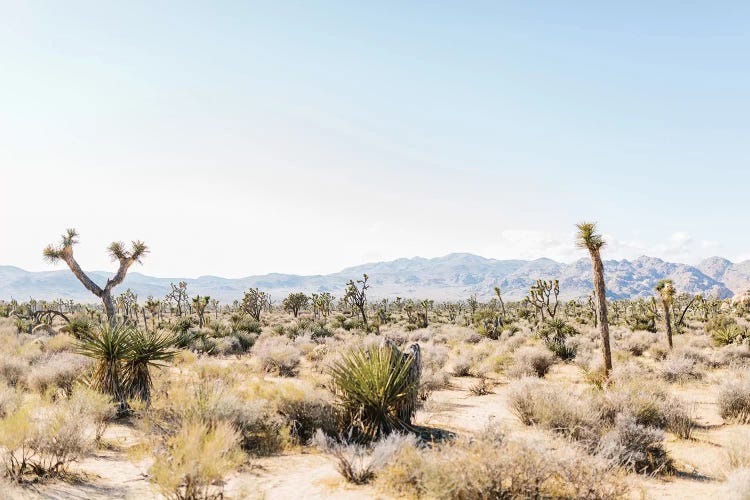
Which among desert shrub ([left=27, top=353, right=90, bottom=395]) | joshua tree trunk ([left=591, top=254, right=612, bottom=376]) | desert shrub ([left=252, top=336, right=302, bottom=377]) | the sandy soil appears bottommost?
desert shrub ([left=252, top=336, right=302, bottom=377])

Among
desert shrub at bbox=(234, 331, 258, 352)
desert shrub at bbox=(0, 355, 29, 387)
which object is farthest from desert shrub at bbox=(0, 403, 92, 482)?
desert shrub at bbox=(234, 331, 258, 352)

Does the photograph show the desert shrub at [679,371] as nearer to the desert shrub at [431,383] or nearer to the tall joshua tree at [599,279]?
the tall joshua tree at [599,279]

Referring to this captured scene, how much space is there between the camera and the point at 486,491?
5.07 metres

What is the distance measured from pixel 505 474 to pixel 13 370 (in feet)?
48.4

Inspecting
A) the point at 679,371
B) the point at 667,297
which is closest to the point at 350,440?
the point at 679,371

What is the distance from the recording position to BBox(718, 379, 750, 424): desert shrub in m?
10.5

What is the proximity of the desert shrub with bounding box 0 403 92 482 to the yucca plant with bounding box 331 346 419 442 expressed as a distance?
4278mm

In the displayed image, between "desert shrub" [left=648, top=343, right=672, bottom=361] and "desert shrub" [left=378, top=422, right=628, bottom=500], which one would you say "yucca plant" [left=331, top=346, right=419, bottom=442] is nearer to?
"desert shrub" [left=378, top=422, right=628, bottom=500]

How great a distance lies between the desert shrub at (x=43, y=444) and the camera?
241 inches

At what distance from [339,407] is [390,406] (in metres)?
1.12

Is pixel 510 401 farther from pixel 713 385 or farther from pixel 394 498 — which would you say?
pixel 713 385

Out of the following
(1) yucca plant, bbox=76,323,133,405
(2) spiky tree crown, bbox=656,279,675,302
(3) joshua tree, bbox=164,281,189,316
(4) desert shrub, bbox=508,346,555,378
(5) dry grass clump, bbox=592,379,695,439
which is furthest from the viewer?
(3) joshua tree, bbox=164,281,189,316

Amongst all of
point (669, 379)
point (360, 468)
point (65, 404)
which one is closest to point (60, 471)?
point (65, 404)

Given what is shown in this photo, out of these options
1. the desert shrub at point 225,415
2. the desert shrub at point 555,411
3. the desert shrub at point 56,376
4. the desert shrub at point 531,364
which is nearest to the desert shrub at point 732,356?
the desert shrub at point 531,364
